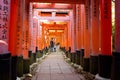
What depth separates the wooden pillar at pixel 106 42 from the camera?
432 inches

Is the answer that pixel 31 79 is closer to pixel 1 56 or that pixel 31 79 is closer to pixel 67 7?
pixel 1 56

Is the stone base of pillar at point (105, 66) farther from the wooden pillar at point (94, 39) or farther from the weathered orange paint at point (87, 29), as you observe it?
the weathered orange paint at point (87, 29)

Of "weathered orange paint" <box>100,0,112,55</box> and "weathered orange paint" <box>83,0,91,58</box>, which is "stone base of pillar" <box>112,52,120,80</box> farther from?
"weathered orange paint" <box>83,0,91,58</box>

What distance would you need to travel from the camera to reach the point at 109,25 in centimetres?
1110

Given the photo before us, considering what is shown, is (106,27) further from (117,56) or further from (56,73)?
(56,73)

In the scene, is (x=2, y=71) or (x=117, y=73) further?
(x=117, y=73)

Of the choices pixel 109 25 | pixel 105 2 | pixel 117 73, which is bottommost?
pixel 117 73

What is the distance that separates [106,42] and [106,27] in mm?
628

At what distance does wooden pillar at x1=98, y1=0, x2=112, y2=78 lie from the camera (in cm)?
1096

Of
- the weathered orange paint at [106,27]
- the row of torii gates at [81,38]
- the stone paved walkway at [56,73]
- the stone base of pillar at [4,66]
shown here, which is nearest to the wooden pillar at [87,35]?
the row of torii gates at [81,38]

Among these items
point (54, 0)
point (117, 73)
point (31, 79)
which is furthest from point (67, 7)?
point (117, 73)

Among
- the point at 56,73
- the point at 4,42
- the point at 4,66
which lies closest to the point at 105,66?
the point at 56,73

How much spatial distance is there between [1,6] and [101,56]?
586cm

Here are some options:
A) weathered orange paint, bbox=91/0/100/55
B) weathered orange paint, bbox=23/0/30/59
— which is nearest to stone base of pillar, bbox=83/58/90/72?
weathered orange paint, bbox=91/0/100/55
